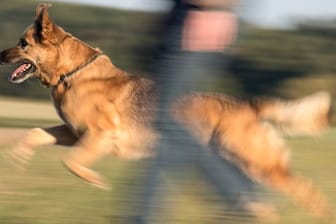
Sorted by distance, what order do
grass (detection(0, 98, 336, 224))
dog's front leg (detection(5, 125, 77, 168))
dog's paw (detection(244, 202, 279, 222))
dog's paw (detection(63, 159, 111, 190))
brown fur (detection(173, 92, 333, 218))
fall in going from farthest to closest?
dog's front leg (detection(5, 125, 77, 168)) → dog's paw (detection(63, 159, 111, 190)) → brown fur (detection(173, 92, 333, 218)) → dog's paw (detection(244, 202, 279, 222)) → grass (detection(0, 98, 336, 224))

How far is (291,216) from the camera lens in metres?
6.46

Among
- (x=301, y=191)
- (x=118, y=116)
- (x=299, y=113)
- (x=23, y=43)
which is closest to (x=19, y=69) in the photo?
(x=23, y=43)

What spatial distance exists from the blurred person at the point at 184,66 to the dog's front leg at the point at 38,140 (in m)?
3.69

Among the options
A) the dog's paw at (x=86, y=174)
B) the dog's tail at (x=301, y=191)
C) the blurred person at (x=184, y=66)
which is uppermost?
the blurred person at (x=184, y=66)

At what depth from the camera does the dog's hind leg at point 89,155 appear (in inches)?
285

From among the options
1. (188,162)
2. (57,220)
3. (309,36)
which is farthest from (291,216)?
(309,36)

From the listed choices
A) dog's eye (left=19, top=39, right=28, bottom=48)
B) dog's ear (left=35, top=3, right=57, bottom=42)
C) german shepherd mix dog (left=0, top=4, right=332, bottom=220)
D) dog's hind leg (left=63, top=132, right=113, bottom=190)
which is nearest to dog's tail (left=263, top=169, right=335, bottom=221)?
german shepherd mix dog (left=0, top=4, right=332, bottom=220)

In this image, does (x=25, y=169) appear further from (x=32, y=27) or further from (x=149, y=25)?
(x=149, y=25)

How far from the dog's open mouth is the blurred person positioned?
4183 millimetres

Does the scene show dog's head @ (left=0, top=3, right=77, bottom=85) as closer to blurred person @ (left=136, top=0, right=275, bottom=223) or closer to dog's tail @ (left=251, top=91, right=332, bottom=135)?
dog's tail @ (left=251, top=91, right=332, bottom=135)

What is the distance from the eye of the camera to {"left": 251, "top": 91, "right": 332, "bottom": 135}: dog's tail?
653cm

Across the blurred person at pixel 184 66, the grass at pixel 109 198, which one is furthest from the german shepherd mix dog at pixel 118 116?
the blurred person at pixel 184 66

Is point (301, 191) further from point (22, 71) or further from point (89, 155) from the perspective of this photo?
point (22, 71)

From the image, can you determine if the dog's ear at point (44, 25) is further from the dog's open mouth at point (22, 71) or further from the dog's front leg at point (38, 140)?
the dog's front leg at point (38, 140)
